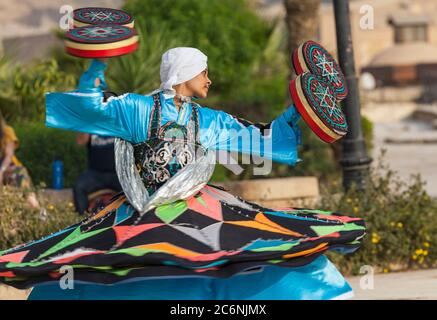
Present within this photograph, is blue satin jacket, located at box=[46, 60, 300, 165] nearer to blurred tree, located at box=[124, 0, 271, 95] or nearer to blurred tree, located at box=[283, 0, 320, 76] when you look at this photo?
blurred tree, located at box=[283, 0, 320, 76]

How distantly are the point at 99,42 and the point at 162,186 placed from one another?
93 centimetres

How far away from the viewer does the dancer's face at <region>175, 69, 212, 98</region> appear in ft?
22.1

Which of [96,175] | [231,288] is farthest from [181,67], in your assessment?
[96,175]

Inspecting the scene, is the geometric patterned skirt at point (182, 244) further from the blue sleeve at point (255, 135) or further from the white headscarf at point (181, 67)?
the white headscarf at point (181, 67)

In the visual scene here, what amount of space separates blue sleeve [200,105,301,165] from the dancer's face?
0.12m

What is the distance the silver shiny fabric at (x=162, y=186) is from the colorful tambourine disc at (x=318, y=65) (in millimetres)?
807

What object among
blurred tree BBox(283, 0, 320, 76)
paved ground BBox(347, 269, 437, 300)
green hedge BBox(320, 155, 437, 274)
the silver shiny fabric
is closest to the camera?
the silver shiny fabric

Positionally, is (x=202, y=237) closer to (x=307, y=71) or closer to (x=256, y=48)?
(x=307, y=71)

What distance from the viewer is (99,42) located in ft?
20.4

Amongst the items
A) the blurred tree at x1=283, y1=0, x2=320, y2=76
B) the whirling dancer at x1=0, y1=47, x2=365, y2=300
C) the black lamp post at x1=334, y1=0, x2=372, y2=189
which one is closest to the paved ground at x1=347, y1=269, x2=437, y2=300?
the black lamp post at x1=334, y1=0, x2=372, y2=189

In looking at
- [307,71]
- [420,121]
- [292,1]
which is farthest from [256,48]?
[420,121]

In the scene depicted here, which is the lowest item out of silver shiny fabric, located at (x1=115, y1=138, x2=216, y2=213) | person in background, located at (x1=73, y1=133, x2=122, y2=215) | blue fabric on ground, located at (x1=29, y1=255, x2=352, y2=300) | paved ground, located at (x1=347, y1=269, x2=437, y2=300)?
paved ground, located at (x1=347, y1=269, x2=437, y2=300)

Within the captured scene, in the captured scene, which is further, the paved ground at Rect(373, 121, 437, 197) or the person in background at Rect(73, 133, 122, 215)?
the paved ground at Rect(373, 121, 437, 197)

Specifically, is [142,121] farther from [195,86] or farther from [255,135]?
[255,135]
